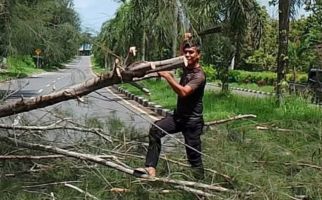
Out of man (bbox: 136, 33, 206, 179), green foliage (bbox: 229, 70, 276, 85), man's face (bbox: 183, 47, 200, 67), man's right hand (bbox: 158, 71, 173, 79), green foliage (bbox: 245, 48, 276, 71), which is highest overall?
man's face (bbox: 183, 47, 200, 67)

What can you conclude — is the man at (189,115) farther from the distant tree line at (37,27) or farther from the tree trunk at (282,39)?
the tree trunk at (282,39)

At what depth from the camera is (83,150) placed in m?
6.51

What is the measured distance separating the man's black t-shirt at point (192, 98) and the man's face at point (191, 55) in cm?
8

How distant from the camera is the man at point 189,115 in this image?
20.0 feet

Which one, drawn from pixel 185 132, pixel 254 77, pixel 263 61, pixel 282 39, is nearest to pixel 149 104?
pixel 282 39

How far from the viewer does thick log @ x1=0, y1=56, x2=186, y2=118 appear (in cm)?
542

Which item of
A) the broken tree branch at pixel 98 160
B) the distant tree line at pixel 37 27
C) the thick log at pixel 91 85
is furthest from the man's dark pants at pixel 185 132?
the distant tree line at pixel 37 27

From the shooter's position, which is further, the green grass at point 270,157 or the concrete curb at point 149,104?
the concrete curb at point 149,104

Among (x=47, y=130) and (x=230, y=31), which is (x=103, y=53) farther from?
(x=230, y=31)

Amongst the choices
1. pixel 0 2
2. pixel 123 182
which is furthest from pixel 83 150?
pixel 0 2

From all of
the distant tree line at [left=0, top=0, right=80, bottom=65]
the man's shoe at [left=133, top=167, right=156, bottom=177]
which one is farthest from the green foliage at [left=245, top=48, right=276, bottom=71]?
the man's shoe at [left=133, top=167, right=156, bottom=177]

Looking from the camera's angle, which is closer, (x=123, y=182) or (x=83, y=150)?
(x=123, y=182)

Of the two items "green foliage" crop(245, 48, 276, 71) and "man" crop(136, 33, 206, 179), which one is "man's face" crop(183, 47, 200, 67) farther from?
"green foliage" crop(245, 48, 276, 71)

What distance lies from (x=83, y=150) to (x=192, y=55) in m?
1.53
